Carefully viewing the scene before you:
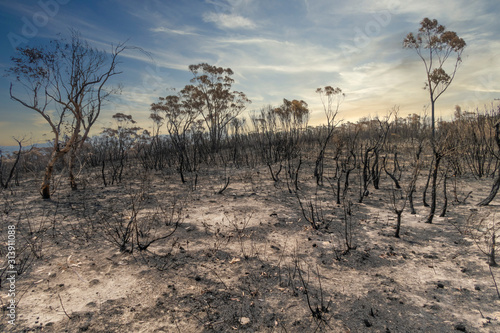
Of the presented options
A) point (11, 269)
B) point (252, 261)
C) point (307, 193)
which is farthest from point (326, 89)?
point (11, 269)

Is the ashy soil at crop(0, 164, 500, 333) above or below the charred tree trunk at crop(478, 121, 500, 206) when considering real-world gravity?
below

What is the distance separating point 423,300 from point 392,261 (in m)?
0.97

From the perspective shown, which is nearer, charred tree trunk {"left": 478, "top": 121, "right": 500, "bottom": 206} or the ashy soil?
the ashy soil

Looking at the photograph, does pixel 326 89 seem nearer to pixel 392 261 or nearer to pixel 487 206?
pixel 487 206

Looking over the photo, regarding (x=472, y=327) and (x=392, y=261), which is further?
(x=392, y=261)

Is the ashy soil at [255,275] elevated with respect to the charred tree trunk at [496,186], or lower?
lower

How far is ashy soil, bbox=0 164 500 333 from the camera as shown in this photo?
254 centimetres

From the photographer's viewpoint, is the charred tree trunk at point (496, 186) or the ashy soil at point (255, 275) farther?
the charred tree trunk at point (496, 186)

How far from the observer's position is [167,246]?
4.21 meters

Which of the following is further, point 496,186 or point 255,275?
point 496,186

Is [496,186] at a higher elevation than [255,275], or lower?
higher

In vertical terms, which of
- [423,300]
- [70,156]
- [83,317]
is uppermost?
[70,156]

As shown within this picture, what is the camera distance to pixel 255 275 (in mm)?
3412

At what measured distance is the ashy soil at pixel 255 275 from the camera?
8.32 feet
